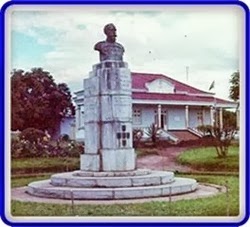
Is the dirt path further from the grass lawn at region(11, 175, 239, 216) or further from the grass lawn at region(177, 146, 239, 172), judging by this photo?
the grass lawn at region(11, 175, 239, 216)

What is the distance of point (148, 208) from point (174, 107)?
1.46 ft

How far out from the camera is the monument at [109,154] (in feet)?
13.0

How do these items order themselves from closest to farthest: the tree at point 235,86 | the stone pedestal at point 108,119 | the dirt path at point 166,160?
1. the tree at point 235,86
2. the dirt path at point 166,160
3. the stone pedestal at point 108,119

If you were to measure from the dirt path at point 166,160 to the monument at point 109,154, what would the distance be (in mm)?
27

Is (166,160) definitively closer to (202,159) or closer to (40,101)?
(202,159)

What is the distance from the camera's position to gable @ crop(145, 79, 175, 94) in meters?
3.87

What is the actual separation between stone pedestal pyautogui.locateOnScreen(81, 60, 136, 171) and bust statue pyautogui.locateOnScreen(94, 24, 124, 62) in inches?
1.7

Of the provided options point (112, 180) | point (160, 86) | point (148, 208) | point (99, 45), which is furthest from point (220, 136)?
point (99, 45)

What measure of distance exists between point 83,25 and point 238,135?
774mm

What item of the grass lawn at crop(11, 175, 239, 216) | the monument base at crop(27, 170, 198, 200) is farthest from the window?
the grass lawn at crop(11, 175, 239, 216)

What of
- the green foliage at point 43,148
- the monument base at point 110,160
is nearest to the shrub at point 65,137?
the green foliage at point 43,148

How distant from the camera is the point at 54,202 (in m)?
3.92

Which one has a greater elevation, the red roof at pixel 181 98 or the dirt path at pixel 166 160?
the red roof at pixel 181 98

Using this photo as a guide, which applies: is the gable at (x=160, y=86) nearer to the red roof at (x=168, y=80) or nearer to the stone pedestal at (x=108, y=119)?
the red roof at (x=168, y=80)
